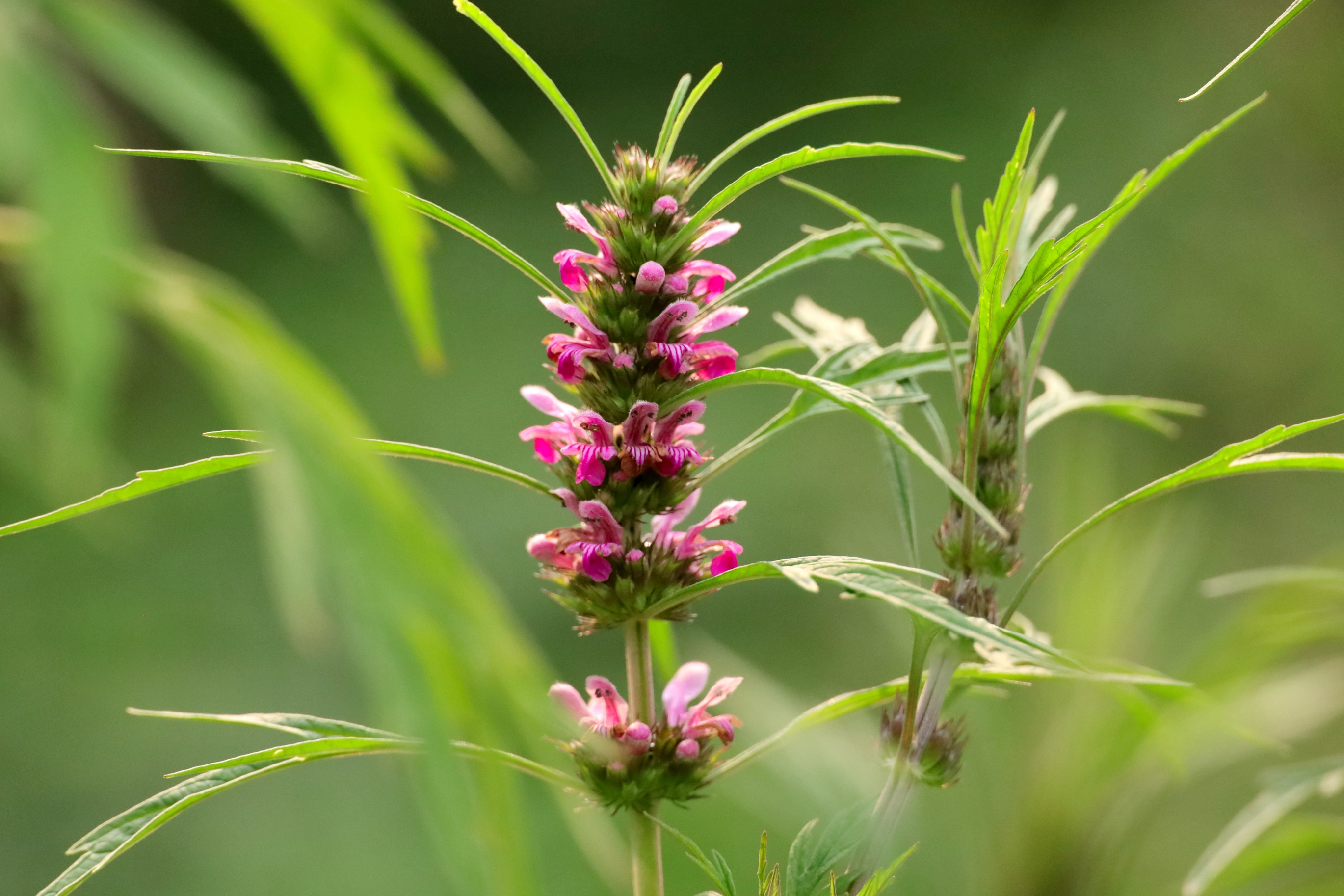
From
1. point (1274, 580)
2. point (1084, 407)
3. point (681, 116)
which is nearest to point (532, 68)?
point (681, 116)

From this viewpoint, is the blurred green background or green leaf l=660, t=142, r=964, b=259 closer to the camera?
green leaf l=660, t=142, r=964, b=259

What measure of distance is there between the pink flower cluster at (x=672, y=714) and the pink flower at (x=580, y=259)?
0.10 m

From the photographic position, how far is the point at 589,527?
256 millimetres

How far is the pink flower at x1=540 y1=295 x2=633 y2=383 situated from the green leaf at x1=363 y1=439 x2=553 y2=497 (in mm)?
25

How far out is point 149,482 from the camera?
0.69 feet

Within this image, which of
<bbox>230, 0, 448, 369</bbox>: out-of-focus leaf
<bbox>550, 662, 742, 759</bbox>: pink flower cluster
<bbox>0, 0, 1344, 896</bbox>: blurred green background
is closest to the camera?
<bbox>230, 0, 448, 369</bbox>: out-of-focus leaf

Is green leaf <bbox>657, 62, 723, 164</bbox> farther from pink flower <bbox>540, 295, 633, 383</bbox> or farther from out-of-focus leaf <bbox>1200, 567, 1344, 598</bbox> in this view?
out-of-focus leaf <bbox>1200, 567, 1344, 598</bbox>

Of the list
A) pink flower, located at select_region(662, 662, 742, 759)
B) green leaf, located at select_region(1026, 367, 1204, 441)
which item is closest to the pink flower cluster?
pink flower, located at select_region(662, 662, 742, 759)

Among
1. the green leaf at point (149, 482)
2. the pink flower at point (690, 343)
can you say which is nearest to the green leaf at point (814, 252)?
the pink flower at point (690, 343)

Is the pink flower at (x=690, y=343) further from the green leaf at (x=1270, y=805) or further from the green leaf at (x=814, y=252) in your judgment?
the green leaf at (x=1270, y=805)

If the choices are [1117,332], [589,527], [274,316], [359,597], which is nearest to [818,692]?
[1117,332]

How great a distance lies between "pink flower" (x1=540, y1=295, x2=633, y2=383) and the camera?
24cm

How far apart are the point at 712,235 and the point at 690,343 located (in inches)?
1.1

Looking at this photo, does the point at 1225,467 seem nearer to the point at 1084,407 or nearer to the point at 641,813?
the point at 1084,407
